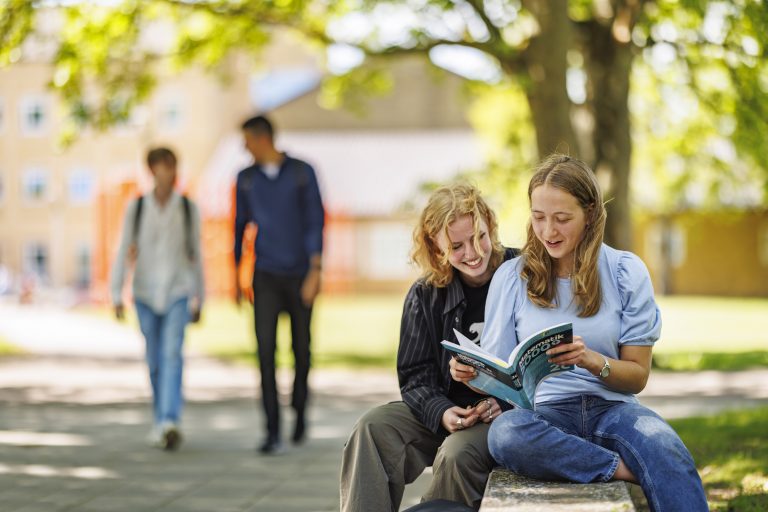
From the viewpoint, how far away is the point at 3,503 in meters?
Result: 6.59

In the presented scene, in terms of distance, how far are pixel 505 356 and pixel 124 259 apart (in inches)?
206

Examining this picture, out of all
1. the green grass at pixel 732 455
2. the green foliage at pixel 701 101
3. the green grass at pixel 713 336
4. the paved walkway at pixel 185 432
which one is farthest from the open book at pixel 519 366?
the green grass at pixel 713 336

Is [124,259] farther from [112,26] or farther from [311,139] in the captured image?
[311,139]

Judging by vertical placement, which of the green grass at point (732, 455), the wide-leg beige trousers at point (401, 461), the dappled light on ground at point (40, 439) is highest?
the wide-leg beige trousers at point (401, 461)

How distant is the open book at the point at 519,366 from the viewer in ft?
13.1

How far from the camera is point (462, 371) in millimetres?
4336

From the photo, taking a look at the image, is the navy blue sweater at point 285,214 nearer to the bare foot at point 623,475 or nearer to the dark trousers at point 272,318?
the dark trousers at point 272,318

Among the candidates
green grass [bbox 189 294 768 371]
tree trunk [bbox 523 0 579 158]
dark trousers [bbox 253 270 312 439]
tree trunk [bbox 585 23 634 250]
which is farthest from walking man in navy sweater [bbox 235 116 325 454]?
tree trunk [bbox 585 23 634 250]

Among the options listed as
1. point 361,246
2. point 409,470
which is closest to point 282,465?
point 409,470

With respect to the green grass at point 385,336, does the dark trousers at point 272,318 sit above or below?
above

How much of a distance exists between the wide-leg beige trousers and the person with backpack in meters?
4.26

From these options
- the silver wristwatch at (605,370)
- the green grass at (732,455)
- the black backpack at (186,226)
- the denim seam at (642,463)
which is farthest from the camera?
the black backpack at (186,226)

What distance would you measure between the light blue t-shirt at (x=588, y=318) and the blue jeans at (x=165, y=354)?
463 centimetres

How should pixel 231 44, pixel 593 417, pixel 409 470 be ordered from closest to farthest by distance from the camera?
1. pixel 593 417
2. pixel 409 470
3. pixel 231 44
